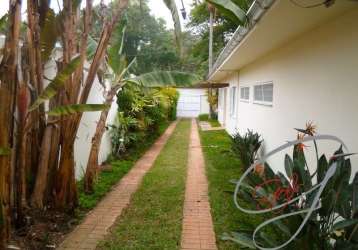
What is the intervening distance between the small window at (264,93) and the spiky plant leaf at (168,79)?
247 centimetres

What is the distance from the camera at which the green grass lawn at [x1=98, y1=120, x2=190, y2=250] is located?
4746mm

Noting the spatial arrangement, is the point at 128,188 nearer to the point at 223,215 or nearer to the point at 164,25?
the point at 223,215

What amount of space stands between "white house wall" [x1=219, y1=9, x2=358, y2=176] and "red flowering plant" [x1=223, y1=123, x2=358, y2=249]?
111cm

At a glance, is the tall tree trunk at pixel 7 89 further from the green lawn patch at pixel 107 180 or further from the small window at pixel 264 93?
the small window at pixel 264 93

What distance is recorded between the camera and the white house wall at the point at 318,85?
401 cm

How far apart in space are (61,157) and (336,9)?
14.4 ft

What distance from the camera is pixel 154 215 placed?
5.85 m

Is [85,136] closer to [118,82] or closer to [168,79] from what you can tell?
[118,82]

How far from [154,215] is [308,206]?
3.50 m

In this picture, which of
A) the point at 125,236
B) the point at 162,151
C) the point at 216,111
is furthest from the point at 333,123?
the point at 216,111

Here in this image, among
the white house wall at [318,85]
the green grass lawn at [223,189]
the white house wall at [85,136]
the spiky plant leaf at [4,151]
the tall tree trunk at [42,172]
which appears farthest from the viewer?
the white house wall at [85,136]

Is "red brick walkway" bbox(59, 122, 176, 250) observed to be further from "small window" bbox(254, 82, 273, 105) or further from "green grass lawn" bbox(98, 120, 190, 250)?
"small window" bbox(254, 82, 273, 105)

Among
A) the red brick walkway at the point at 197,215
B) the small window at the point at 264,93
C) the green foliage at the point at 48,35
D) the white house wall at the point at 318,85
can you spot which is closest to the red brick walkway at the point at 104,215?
the red brick walkway at the point at 197,215

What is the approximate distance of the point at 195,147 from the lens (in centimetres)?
1374
